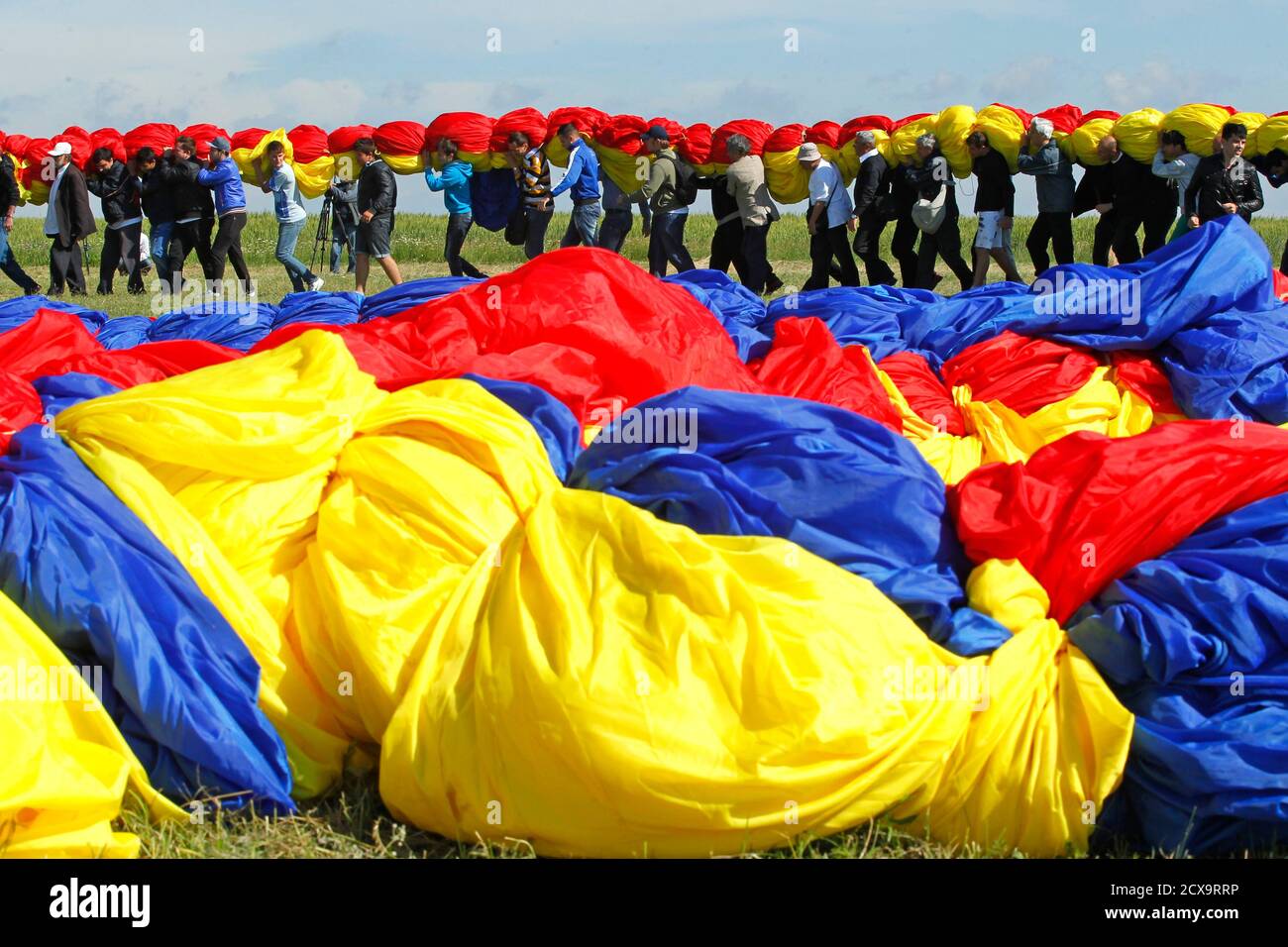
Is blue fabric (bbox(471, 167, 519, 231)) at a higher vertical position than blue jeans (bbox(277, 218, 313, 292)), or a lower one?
higher

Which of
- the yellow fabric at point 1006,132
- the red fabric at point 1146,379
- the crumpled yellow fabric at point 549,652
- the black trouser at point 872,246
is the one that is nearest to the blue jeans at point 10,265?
the black trouser at point 872,246

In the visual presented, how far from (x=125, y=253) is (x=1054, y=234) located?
8.67 metres

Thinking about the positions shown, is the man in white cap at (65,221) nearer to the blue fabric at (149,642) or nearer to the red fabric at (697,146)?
the red fabric at (697,146)

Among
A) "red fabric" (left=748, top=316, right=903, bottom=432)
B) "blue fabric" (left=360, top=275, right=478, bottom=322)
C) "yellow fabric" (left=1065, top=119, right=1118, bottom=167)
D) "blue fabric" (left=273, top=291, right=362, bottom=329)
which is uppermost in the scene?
"yellow fabric" (left=1065, top=119, right=1118, bottom=167)

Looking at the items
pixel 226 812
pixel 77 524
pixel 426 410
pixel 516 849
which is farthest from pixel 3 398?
pixel 516 849

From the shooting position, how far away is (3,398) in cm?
388

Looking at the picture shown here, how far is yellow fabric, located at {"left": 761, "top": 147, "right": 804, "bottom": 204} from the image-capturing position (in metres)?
13.0

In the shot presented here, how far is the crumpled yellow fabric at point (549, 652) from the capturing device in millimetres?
2758

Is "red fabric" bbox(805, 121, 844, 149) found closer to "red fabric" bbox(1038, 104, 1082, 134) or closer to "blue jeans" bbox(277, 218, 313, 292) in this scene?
"red fabric" bbox(1038, 104, 1082, 134)

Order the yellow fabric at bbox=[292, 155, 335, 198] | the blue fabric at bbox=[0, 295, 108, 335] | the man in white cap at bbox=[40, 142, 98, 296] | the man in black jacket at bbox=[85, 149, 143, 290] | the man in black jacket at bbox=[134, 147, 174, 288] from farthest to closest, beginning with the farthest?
the yellow fabric at bbox=[292, 155, 335, 198] < the man in black jacket at bbox=[85, 149, 143, 290] < the man in white cap at bbox=[40, 142, 98, 296] < the man in black jacket at bbox=[134, 147, 174, 288] < the blue fabric at bbox=[0, 295, 108, 335]

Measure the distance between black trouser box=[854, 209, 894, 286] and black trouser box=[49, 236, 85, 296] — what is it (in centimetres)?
690

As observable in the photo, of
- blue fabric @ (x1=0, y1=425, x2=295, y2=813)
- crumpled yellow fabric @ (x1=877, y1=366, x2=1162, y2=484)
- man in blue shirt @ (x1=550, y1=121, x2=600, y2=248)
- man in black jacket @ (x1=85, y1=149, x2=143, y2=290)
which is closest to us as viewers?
blue fabric @ (x1=0, y1=425, x2=295, y2=813)

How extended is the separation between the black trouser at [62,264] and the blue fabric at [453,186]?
3493mm

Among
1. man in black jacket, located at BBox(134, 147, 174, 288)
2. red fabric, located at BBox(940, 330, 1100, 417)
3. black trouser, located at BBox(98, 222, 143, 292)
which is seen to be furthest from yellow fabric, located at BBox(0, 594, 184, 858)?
black trouser, located at BBox(98, 222, 143, 292)
